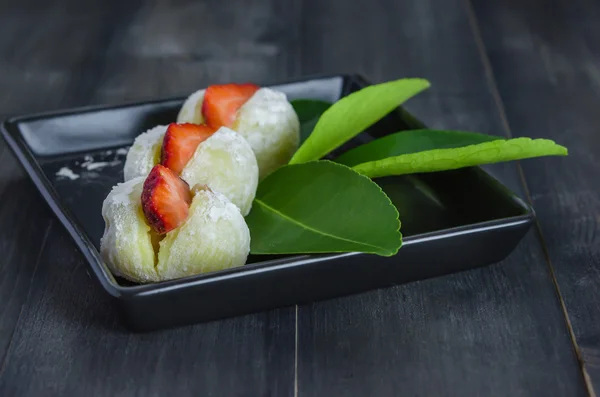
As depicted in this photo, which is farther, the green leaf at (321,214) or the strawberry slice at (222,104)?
the strawberry slice at (222,104)

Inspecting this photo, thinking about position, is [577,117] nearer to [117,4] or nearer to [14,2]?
[117,4]

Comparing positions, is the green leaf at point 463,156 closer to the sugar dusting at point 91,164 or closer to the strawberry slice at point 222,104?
the strawberry slice at point 222,104

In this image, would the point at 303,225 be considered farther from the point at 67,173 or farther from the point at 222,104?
the point at 67,173

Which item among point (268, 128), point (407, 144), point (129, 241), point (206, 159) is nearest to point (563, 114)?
point (407, 144)

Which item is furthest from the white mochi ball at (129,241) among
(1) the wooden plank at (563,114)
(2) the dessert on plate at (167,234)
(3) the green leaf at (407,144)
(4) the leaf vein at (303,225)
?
(1) the wooden plank at (563,114)

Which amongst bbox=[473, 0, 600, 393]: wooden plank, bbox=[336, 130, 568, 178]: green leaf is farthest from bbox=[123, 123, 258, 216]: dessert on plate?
bbox=[473, 0, 600, 393]: wooden plank

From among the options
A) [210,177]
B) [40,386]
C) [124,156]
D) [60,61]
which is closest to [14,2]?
[60,61]
